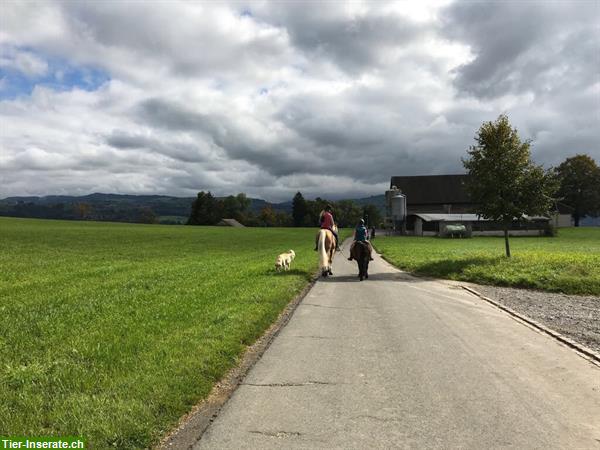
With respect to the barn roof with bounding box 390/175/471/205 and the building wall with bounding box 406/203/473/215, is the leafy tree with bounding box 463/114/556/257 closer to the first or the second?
the building wall with bounding box 406/203/473/215

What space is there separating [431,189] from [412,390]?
103 meters

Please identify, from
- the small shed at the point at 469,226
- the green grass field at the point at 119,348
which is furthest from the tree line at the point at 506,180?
the small shed at the point at 469,226

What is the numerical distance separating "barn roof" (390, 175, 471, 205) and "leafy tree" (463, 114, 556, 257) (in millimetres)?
82983

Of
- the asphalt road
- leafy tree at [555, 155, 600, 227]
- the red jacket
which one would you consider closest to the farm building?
leafy tree at [555, 155, 600, 227]

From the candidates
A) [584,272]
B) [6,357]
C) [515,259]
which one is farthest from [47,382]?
[515,259]

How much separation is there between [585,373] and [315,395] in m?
3.70

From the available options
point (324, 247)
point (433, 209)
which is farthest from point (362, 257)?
point (433, 209)

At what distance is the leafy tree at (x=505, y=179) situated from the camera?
65.9 feet

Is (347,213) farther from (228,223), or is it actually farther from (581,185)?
(581,185)

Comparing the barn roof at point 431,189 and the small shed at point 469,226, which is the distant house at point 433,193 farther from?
the small shed at point 469,226

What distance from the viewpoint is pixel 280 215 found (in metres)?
176

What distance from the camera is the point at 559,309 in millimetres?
11406

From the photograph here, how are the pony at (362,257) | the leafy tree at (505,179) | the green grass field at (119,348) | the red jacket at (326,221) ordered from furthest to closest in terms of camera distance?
the leafy tree at (505,179) → the red jacket at (326,221) → the pony at (362,257) → the green grass field at (119,348)

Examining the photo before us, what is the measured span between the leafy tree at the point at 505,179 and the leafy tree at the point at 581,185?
83307mm
